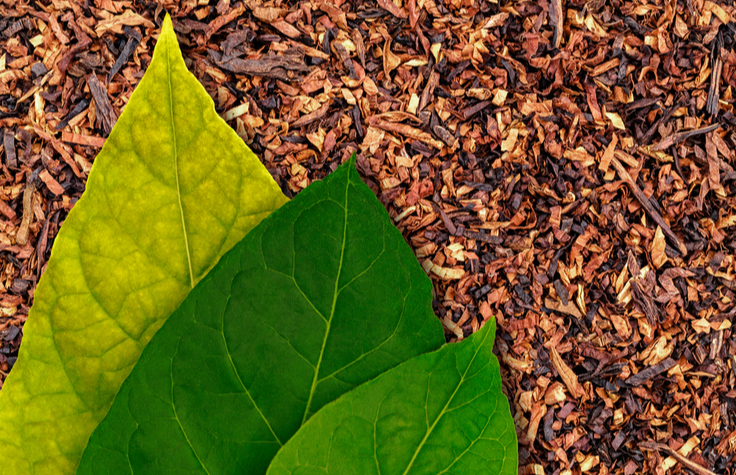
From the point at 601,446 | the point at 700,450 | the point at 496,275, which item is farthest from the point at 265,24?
the point at 700,450

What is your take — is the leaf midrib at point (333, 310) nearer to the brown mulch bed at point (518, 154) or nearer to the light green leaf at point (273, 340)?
the light green leaf at point (273, 340)

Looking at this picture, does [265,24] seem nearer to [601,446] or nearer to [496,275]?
[496,275]

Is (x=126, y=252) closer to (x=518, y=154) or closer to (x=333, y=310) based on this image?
(x=333, y=310)

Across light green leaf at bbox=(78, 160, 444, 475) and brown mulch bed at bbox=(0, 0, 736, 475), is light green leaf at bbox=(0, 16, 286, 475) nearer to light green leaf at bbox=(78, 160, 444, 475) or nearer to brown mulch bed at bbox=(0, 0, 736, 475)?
light green leaf at bbox=(78, 160, 444, 475)

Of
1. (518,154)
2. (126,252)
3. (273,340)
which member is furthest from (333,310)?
(518,154)

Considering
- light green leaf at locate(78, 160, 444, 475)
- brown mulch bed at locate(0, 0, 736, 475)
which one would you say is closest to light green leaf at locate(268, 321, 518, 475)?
light green leaf at locate(78, 160, 444, 475)
